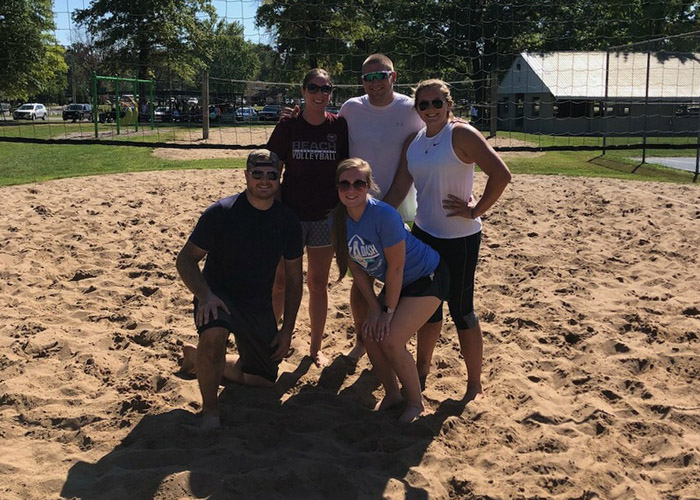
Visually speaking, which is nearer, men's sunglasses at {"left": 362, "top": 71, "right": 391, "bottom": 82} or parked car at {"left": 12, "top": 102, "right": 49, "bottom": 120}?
men's sunglasses at {"left": 362, "top": 71, "right": 391, "bottom": 82}

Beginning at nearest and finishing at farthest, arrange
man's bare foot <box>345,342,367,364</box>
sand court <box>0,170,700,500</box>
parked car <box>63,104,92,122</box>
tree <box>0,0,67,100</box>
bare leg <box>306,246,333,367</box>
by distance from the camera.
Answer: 1. sand court <box>0,170,700,500</box>
2. bare leg <box>306,246,333,367</box>
3. man's bare foot <box>345,342,367,364</box>
4. tree <box>0,0,67,100</box>
5. parked car <box>63,104,92,122</box>

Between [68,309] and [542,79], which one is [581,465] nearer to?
[68,309]

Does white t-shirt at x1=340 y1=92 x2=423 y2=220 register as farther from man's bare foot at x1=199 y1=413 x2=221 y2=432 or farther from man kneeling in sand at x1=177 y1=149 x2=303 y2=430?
man's bare foot at x1=199 y1=413 x2=221 y2=432

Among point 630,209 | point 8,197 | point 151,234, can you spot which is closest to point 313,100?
point 151,234

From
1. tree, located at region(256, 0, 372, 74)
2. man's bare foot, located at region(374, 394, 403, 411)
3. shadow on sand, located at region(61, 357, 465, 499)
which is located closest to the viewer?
shadow on sand, located at region(61, 357, 465, 499)

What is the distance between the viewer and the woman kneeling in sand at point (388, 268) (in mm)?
2717

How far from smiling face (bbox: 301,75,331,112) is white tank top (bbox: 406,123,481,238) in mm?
519

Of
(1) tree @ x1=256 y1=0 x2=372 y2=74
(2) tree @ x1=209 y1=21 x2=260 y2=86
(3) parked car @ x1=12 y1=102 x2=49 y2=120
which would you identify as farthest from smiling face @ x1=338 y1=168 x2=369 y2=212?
(2) tree @ x1=209 y1=21 x2=260 y2=86

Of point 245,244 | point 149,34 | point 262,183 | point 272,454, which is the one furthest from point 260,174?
point 149,34

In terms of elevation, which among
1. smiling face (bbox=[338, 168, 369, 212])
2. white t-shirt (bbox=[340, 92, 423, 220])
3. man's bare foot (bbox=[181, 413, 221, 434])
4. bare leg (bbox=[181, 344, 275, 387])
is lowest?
man's bare foot (bbox=[181, 413, 221, 434])

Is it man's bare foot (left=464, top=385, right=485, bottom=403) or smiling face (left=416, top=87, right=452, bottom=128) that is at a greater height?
smiling face (left=416, top=87, right=452, bottom=128)

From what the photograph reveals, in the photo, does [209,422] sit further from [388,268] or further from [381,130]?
[381,130]

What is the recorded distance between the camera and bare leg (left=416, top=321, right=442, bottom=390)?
3166 millimetres

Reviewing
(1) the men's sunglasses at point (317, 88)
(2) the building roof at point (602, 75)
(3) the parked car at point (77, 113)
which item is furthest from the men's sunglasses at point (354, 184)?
(3) the parked car at point (77, 113)
